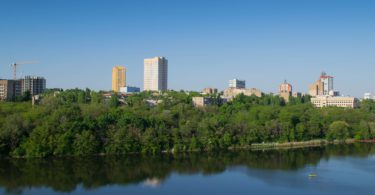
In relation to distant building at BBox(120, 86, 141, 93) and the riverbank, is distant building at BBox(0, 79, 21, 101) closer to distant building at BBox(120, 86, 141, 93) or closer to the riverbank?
distant building at BBox(120, 86, 141, 93)

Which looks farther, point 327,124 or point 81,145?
point 327,124

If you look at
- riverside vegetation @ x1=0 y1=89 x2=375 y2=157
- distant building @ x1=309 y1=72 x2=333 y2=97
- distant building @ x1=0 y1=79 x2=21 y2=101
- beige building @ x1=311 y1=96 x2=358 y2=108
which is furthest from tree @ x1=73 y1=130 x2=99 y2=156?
distant building @ x1=309 y1=72 x2=333 y2=97

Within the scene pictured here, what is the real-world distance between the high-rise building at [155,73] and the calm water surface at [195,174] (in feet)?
136

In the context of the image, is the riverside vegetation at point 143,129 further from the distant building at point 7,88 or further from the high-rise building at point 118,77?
the high-rise building at point 118,77

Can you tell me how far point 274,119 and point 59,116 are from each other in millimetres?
12717

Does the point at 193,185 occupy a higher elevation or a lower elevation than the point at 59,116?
lower

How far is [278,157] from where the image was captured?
19.8m

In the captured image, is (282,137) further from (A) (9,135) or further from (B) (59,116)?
(A) (9,135)

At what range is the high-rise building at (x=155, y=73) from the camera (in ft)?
201

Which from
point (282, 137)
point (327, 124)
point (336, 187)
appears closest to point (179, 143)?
point (282, 137)

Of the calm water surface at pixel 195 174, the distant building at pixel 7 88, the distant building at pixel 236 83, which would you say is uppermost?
the distant building at pixel 236 83

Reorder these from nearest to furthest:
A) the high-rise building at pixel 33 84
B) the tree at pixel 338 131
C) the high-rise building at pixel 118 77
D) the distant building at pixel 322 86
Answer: the tree at pixel 338 131, the high-rise building at pixel 33 84, the high-rise building at pixel 118 77, the distant building at pixel 322 86

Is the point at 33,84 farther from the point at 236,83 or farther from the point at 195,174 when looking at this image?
the point at 236,83

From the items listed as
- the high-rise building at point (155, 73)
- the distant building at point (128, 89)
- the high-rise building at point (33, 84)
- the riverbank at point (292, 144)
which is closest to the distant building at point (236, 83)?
the high-rise building at point (155, 73)
